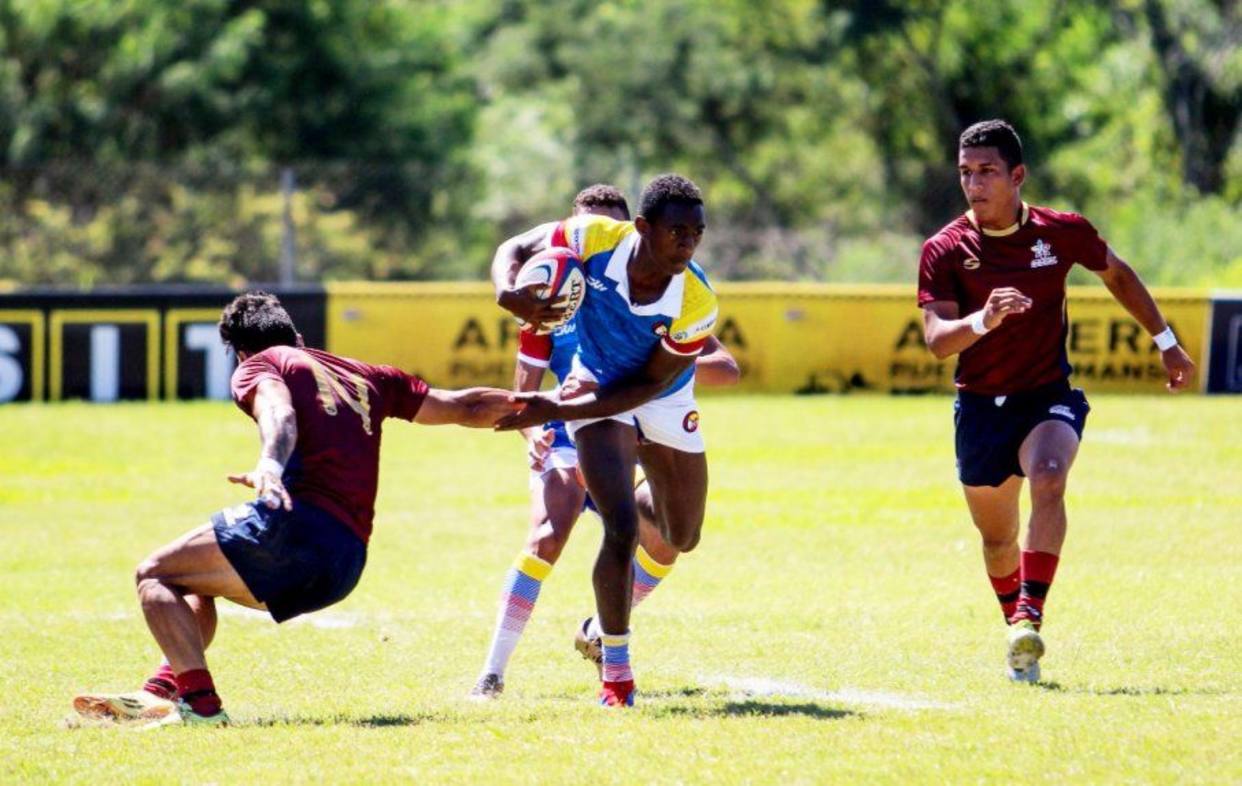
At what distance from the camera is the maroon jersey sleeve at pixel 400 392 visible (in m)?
7.84

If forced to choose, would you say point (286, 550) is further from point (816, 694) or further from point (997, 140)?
point (997, 140)

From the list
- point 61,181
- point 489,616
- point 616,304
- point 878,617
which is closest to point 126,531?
point 489,616

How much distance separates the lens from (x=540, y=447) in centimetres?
900

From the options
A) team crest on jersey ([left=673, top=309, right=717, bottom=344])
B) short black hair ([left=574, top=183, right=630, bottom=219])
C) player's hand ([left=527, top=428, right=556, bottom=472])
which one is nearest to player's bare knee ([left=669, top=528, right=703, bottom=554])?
player's hand ([left=527, top=428, right=556, bottom=472])

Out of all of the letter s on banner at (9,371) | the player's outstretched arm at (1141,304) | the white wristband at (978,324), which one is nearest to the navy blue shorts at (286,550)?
the white wristband at (978,324)

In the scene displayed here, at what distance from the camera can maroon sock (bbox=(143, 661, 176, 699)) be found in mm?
7977

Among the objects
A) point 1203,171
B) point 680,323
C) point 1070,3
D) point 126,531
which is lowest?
point 126,531

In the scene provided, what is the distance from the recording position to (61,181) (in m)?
29.6

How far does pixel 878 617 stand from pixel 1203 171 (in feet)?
89.2

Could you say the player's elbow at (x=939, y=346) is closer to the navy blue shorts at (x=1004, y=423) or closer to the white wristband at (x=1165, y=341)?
the navy blue shorts at (x=1004, y=423)

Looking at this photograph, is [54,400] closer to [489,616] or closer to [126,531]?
[126,531]

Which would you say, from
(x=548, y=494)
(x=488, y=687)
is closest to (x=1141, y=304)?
(x=548, y=494)

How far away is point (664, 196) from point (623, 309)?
0.53 metres

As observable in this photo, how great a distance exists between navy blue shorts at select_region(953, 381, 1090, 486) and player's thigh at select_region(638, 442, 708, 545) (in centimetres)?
129
